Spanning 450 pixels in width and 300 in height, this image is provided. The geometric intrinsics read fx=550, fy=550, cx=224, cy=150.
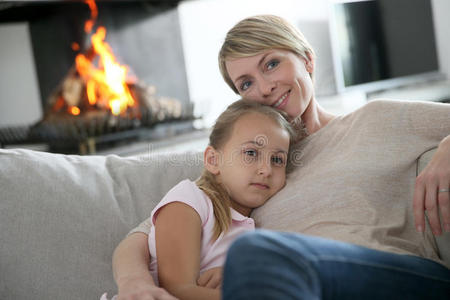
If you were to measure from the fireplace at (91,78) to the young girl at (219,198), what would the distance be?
5.72 feet

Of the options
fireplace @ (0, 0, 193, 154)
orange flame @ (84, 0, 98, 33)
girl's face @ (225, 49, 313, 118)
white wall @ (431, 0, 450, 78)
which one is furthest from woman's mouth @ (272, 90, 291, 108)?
white wall @ (431, 0, 450, 78)

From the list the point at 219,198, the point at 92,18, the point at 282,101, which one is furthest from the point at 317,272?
the point at 92,18

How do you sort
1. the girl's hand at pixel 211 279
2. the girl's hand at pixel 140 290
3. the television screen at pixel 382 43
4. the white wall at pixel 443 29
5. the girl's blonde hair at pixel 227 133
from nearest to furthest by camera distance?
1. the girl's hand at pixel 140 290
2. the girl's hand at pixel 211 279
3. the girl's blonde hair at pixel 227 133
4. the television screen at pixel 382 43
5. the white wall at pixel 443 29

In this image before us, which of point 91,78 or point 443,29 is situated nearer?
point 91,78

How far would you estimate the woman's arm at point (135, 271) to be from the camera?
0.95 metres

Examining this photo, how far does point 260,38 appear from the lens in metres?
1.35

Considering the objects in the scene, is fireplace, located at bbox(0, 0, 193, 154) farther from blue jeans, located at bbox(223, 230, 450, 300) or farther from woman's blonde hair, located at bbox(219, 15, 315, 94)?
blue jeans, located at bbox(223, 230, 450, 300)

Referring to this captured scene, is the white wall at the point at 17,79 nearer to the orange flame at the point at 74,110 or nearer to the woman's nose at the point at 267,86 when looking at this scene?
the orange flame at the point at 74,110

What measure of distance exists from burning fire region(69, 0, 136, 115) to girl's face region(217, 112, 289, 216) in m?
1.90

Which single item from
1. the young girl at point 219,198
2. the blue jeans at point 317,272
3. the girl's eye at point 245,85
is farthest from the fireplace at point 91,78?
the blue jeans at point 317,272

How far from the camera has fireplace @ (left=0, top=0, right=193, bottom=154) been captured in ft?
9.60

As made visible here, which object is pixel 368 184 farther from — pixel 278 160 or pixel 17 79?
pixel 17 79

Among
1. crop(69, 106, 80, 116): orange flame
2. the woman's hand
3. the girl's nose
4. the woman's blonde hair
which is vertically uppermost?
the woman's blonde hair

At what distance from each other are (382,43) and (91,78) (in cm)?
208
